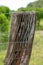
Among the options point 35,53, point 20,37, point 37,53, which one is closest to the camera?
point 20,37

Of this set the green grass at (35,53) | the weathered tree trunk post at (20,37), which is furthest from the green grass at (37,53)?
the weathered tree trunk post at (20,37)

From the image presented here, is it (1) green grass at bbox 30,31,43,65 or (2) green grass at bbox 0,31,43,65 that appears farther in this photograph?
(1) green grass at bbox 30,31,43,65

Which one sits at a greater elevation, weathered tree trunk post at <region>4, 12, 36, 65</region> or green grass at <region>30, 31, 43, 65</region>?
weathered tree trunk post at <region>4, 12, 36, 65</region>

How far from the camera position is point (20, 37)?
2434mm

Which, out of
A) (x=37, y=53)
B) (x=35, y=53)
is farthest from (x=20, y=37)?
(x=37, y=53)

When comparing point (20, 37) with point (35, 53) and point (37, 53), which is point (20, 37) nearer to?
point (35, 53)

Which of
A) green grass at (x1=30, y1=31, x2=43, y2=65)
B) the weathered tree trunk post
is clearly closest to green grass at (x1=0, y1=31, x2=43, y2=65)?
green grass at (x1=30, y1=31, x2=43, y2=65)

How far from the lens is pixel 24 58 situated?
2482mm

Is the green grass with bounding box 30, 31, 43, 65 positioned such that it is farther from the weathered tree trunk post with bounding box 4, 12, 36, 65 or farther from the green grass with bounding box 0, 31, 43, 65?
the weathered tree trunk post with bounding box 4, 12, 36, 65

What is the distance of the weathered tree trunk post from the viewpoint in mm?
2404

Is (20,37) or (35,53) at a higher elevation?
(20,37)

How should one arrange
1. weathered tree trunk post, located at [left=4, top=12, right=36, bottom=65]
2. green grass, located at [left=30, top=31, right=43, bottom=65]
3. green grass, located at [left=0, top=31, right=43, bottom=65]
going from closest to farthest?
weathered tree trunk post, located at [left=4, top=12, right=36, bottom=65] < green grass, located at [left=0, top=31, right=43, bottom=65] < green grass, located at [left=30, top=31, right=43, bottom=65]

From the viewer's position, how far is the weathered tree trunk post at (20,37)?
2404 millimetres

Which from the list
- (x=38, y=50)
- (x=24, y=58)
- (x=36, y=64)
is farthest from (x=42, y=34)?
(x=24, y=58)
